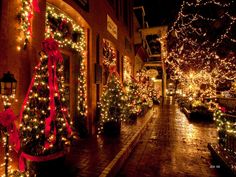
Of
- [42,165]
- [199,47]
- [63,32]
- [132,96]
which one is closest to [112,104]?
[63,32]

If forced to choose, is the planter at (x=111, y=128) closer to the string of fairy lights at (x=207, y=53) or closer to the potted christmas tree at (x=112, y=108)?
the potted christmas tree at (x=112, y=108)

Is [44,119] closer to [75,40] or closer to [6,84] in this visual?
[6,84]

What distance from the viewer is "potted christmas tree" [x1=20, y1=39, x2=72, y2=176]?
14.4 ft

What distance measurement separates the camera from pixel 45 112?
4.49 meters

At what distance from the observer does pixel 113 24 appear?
468 inches

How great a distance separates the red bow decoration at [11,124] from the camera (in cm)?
374

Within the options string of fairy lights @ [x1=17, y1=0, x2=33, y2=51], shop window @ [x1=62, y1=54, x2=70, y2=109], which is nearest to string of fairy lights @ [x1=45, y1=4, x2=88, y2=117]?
shop window @ [x1=62, y1=54, x2=70, y2=109]

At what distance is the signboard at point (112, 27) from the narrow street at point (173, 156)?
5.23 metres

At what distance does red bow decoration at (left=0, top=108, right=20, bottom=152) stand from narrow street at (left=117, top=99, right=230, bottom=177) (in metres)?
2.50

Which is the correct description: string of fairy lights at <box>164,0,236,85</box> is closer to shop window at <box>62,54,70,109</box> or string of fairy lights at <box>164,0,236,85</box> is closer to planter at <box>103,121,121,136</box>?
planter at <box>103,121,121,136</box>

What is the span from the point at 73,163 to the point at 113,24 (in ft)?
27.3

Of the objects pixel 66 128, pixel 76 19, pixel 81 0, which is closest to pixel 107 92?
pixel 76 19

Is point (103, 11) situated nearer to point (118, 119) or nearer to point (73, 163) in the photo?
point (118, 119)

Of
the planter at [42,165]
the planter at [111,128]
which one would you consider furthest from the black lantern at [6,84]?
the planter at [111,128]
